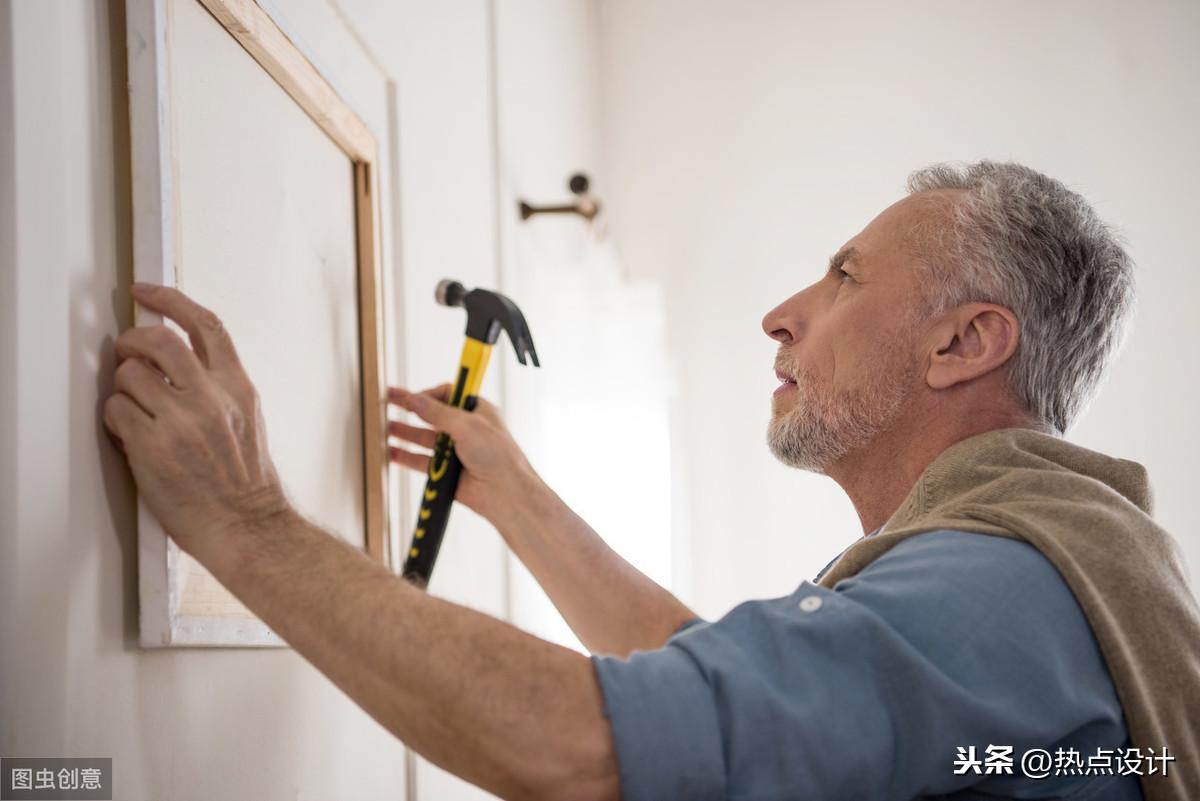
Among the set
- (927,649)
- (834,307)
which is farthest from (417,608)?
(834,307)

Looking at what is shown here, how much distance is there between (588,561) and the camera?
47.0 inches

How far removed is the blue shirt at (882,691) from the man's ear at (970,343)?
0.33 metres

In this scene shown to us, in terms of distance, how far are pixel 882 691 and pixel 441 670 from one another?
278mm

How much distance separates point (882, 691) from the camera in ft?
2.31

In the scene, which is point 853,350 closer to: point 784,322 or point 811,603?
point 784,322

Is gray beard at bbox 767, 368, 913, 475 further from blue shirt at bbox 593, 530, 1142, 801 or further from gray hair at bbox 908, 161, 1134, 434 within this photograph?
blue shirt at bbox 593, 530, 1142, 801

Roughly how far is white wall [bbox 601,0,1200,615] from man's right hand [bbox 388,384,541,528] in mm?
1636

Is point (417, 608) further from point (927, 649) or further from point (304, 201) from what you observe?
point (304, 201)

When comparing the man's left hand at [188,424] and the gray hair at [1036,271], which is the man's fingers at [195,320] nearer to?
the man's left hand at [188,424]

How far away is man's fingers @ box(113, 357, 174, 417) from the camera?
666mm

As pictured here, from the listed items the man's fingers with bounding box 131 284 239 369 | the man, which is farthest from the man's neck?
the man's fingers with bounding box 131 284 239 369

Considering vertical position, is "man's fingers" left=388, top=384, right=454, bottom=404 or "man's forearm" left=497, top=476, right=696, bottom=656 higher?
"man's fingers" left=388, top=384, right=454, bottom=404

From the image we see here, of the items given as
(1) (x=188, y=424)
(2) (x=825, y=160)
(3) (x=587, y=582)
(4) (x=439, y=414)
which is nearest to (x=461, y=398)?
(4) (x=439, y=414)

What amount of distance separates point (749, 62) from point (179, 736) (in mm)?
2561
